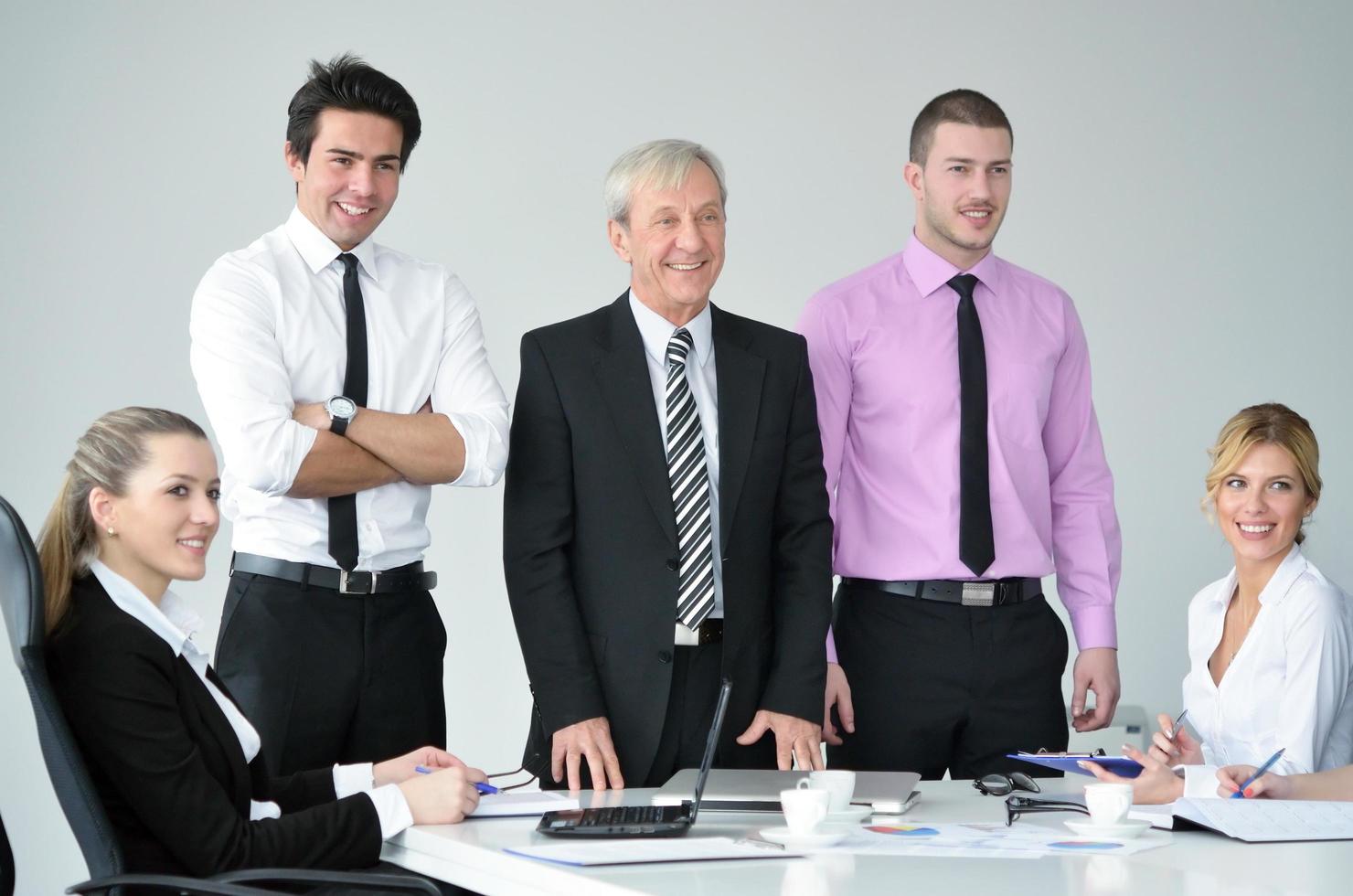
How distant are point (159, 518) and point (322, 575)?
0.64 m

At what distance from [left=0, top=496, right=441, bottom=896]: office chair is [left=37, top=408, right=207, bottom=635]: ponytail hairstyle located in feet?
0.46

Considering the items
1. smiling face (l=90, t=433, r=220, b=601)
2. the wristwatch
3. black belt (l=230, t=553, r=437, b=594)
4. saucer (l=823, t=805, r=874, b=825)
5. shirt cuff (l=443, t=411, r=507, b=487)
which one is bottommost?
saucer (l=823, t=805, r=874, b=825)

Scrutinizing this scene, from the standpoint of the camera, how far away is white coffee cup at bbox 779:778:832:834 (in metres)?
2.13

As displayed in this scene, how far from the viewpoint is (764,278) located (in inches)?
209

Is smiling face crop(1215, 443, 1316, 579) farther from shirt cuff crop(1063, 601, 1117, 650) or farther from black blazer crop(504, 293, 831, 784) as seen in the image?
black blazer crop(504, 293, 831, 784)

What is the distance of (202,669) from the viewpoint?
2.42m

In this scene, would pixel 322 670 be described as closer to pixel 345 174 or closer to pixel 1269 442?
pixel 345 174

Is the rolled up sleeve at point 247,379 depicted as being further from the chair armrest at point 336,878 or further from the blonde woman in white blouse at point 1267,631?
the blonde woman in white blouse at point 1267,631

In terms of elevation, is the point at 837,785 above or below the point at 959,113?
below

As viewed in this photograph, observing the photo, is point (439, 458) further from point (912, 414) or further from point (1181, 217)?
point (1181, 217)

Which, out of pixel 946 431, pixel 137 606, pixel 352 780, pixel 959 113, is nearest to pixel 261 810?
pixel 352 780

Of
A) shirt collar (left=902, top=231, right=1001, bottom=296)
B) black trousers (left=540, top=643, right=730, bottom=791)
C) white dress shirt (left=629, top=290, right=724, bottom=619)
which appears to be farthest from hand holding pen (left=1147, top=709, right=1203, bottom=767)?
shirt collar (left=902, top=231, right=1001, bottom=296)

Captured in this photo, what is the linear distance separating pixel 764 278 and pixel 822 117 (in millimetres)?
616

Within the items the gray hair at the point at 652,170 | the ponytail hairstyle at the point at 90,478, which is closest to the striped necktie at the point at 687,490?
the gray hair at the point at 652,170
